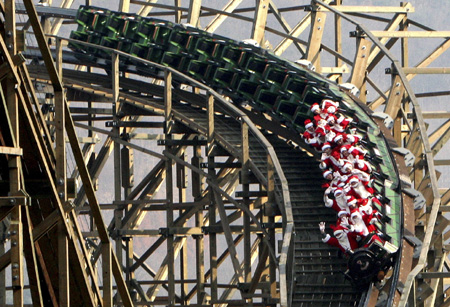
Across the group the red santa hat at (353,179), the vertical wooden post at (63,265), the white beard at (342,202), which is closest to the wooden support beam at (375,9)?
the red santa hat at (353,179)

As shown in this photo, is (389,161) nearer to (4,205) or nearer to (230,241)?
(230,241)

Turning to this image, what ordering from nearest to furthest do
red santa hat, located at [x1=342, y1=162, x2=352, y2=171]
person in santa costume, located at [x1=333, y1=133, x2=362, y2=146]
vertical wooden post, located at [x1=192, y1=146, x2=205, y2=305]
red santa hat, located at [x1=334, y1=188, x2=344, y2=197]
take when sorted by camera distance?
1. red santa hat, located at [x1=334, y1=188, x2=344, y2=197]
2. red santa hat, located at [x1=342, y1=162, x2=352, y2=171]
3. person in santa costume, located at [x1=333, y1=133, x2=362, y2=146]
4. vertical wooden post, located at [x1=192, y1=146, x2=205, y2=305]

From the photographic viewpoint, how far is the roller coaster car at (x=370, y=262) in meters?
17.3

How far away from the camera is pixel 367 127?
20.0 m

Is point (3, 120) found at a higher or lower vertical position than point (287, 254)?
higher

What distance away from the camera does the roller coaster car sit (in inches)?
682

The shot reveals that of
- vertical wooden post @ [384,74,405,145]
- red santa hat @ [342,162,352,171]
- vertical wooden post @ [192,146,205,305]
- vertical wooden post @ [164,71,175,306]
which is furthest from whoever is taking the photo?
vertical wooden post @ [192,146,205,305]

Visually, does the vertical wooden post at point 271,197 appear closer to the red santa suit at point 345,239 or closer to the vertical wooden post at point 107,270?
the red santa suit at point 345,239

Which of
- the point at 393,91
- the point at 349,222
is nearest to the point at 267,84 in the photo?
the point at 393,91

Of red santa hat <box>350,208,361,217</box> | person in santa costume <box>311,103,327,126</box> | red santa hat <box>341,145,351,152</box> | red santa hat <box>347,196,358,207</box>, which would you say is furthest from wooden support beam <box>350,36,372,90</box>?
red santa hat <box>350,208,361,217</box>

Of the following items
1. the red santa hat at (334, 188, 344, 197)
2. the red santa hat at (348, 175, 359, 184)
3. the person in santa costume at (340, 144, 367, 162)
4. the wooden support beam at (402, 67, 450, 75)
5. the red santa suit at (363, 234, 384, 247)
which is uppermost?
the wooden support beam at (402, 67, 450, 75)

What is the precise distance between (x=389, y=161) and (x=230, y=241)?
290 centimetres

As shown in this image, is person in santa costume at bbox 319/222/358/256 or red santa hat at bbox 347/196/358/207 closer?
person in santa costume at bbox 319/222/358/256

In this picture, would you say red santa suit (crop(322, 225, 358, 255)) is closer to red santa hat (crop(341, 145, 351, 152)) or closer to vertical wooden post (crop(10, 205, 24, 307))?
red santa hat (crop(341, 145, 351, 152))
